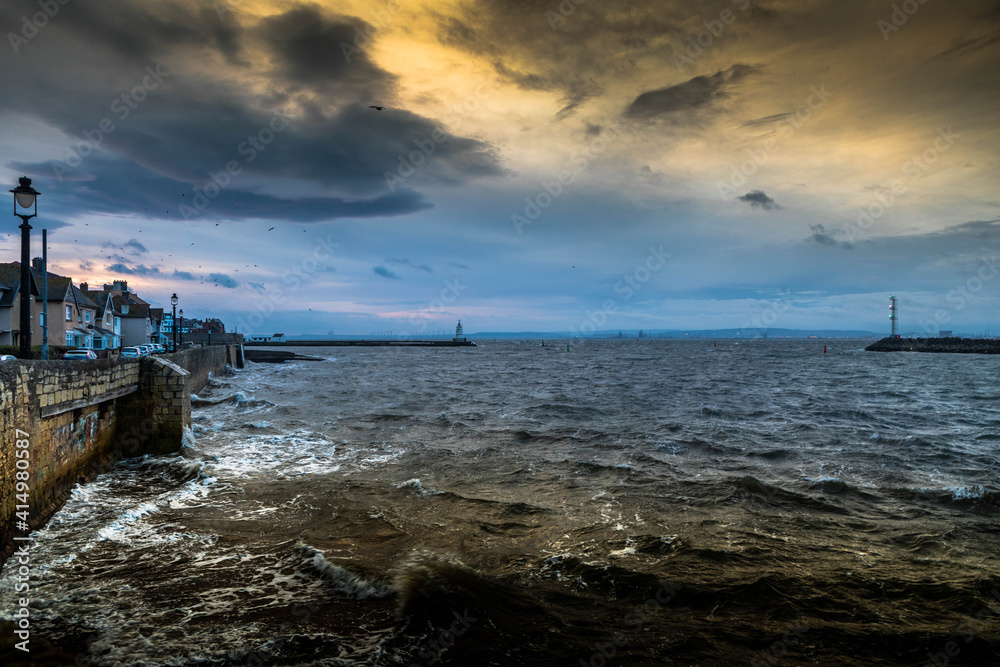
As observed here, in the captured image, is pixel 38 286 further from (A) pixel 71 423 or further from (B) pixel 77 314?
(A) pixel 71 423

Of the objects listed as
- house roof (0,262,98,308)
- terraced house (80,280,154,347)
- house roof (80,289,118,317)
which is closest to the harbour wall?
house roof (0,262,98,308)

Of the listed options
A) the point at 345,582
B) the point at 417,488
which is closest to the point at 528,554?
the point at 345,582

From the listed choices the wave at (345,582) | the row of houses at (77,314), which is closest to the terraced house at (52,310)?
the row of houses at (77,314)

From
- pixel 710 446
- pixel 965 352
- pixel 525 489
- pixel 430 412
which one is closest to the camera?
pixel 525 489

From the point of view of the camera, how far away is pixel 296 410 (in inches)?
998

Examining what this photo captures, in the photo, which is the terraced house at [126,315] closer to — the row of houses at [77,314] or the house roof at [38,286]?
the row of houses at [77,314]

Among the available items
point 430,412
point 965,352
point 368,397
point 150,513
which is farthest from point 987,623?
point 965,352

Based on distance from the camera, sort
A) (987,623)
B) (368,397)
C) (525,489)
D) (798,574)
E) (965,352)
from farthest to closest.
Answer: (965,352) → (368,397) → (525,489) → (798,574) → (987,623)

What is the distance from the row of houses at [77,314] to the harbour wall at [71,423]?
30.8ft

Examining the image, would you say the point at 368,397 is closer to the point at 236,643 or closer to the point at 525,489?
the point at 525,489

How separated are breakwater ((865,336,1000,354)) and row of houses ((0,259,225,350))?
137 m

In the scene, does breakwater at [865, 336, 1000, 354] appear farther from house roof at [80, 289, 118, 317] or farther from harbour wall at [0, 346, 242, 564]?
house roof at [80, 289, 118, 317]

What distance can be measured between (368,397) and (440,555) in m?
24.6

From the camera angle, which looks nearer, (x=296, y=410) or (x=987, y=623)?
(x=987, y=623)
